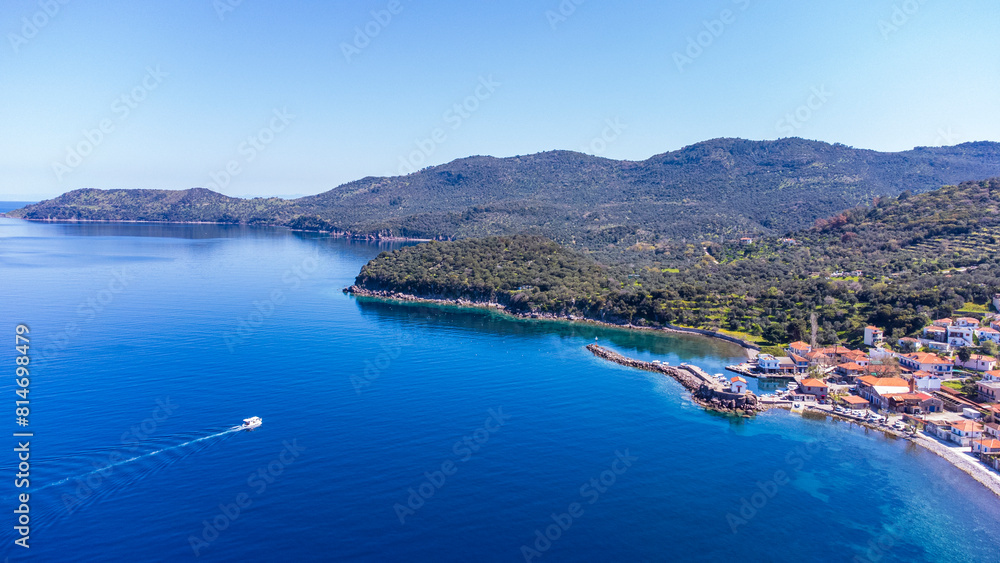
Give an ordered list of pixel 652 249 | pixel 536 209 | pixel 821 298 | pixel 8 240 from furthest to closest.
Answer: pixel 536 209 → pixel 8 240 → pixel 652 249 → pixel 821 298

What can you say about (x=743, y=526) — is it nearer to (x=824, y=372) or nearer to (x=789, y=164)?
(x=824, y=372)

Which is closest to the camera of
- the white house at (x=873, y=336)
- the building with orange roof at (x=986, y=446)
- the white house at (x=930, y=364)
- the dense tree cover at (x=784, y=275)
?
the building with orange roof at (x=986, y=446)

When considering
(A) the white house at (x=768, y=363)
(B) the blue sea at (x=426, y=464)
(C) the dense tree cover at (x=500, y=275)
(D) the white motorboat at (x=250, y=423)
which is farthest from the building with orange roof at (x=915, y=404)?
(D) the white motorboat at (x=250, y=423)

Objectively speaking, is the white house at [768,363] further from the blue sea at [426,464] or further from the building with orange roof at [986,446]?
the building with orange roof at [986,446]

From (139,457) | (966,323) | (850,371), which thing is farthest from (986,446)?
(139,457)

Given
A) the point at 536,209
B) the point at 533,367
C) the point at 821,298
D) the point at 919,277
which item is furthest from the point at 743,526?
the point at 536,209

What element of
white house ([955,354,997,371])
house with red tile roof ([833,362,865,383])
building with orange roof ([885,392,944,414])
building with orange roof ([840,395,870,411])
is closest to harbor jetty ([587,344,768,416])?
building with orange roof ([840,395,870,411])
